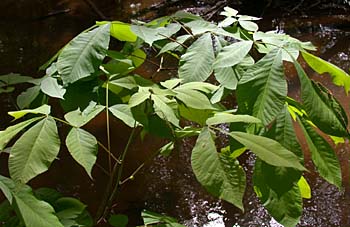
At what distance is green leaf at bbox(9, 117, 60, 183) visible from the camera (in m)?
0.73

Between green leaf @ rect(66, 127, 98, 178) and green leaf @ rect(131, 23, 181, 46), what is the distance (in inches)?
7.7

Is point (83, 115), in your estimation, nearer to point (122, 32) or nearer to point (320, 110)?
point (122, 32)

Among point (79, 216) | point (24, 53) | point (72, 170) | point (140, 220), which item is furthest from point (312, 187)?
point (24, 53)

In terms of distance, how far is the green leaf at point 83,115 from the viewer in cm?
80

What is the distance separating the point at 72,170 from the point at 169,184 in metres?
0.35

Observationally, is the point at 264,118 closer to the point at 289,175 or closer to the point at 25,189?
the point at 289,175

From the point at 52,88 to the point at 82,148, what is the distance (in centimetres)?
19

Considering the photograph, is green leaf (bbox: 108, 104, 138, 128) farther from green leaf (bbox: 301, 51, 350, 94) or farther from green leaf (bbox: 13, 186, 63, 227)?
green leaf (bbox: 301, 51, 350, 94)

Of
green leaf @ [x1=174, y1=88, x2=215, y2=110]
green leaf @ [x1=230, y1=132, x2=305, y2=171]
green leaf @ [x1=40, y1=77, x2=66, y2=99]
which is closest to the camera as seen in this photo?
green leaf @ [x1=230, y1=132, x2=305, y2=171]

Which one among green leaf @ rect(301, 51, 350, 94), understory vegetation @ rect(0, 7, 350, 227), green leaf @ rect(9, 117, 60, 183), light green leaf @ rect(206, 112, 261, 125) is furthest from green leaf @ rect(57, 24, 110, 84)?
green leaf @ rect(301, 51, 350, 94)

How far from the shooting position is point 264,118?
727 mm

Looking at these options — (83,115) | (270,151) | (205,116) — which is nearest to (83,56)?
(83,115)

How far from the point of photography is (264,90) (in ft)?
2.43

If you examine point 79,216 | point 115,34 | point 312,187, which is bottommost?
point 312,187
